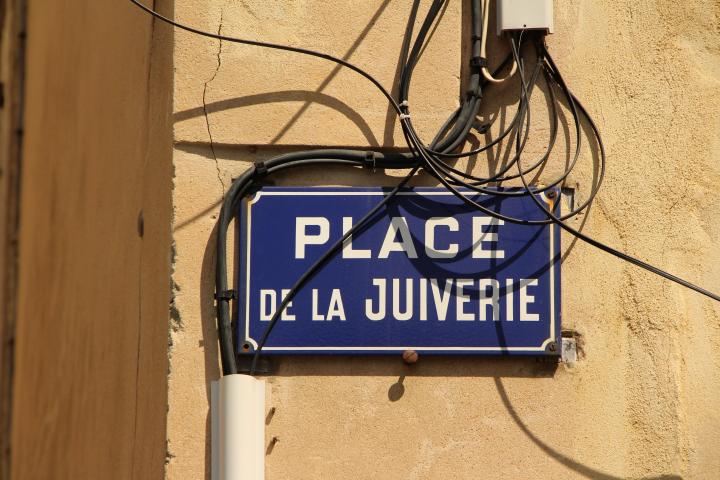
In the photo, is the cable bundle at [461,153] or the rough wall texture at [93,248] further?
the cable bundle at [461,153]

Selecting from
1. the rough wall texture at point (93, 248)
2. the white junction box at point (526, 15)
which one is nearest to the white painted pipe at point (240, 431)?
the rough wall texture at point (93, 248)

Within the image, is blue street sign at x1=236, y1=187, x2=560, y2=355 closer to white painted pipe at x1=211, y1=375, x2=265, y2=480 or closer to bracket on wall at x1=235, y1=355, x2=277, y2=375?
bracket on wall at x1=235, y1=355, x2=277, y2=375

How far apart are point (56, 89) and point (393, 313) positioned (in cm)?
130

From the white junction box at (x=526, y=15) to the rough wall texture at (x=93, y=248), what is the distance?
1.17 meters

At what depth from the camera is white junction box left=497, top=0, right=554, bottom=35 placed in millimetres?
3711

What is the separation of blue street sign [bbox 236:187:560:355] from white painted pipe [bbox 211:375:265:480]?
0.15 meters

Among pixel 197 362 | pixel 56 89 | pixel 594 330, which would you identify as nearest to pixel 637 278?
pixel 594 330

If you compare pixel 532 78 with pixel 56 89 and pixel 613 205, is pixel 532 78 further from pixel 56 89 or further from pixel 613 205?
pixel 56 89

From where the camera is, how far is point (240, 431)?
3.48 meters

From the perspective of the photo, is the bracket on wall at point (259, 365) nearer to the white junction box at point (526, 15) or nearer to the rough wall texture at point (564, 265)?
the rough wall texture at point (564, 265)

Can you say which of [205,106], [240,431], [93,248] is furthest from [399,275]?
[93,248]

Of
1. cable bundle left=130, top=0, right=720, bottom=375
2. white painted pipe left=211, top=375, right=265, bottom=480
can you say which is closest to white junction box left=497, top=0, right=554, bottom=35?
cable bundle left=130, top=0, right=720, bottom=375

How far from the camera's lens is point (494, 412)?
11.8 ft

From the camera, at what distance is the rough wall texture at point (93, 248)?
2.84 m
